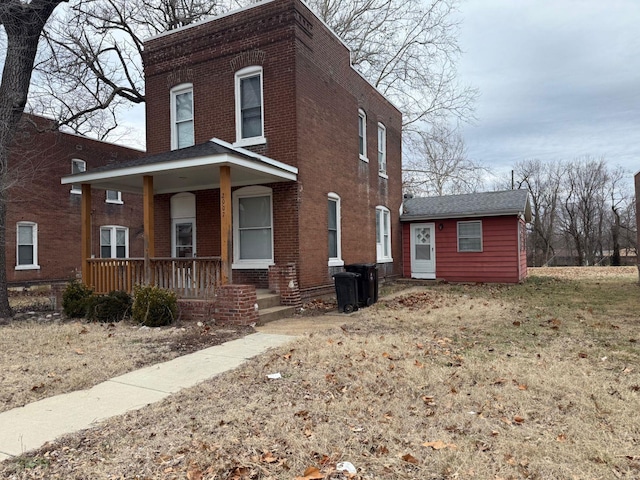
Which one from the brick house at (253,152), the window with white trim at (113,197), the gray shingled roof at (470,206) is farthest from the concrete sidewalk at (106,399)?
the window with white trim at (113,197)

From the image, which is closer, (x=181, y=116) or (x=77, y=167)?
(x=181, y=116)

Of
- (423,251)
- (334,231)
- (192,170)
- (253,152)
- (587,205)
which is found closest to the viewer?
(192,170)

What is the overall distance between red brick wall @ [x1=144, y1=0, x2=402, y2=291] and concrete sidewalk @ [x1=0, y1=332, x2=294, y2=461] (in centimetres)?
520

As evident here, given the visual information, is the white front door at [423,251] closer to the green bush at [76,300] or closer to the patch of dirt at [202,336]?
the patch of dirt at [202,336]

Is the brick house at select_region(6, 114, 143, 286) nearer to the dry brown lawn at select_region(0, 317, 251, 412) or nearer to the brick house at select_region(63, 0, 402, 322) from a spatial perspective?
the brick house at select_region(63, 0, 402, 322)

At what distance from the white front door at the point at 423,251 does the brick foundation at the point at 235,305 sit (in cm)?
1113

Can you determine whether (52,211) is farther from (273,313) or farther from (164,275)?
(273,313)

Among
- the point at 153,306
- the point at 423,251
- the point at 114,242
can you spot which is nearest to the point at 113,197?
the point at 114,242

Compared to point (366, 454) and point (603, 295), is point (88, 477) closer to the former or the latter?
point (366, 454)

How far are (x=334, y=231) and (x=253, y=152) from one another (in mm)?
3320

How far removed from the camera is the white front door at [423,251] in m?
18.3

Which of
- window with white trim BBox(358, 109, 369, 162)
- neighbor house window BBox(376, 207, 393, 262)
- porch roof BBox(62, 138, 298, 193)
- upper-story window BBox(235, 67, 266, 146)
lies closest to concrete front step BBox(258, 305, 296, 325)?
porch roof BBox(62, 138, 298, 193)

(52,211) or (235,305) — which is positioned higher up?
(52,211)

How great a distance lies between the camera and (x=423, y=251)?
18.6 m
